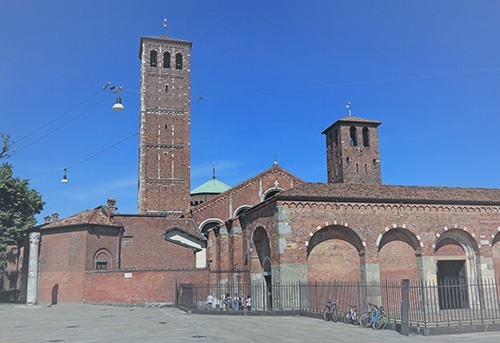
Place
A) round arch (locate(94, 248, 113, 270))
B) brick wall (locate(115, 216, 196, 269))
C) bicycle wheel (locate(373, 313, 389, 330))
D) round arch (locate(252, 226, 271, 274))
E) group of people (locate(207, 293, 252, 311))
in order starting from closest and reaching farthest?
bicycle wheel (locate(373, 313, 389, 330)) < group of people (locate(207, 293, 252, 311)) < round arch (locate(252, 226, 271, 274)) < round arch (locate(94, 248, 113, 270)) < brick wall (locate(115, 216, 196, 269))

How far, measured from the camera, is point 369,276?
75.8ft

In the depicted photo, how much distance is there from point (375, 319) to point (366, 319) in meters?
0.53

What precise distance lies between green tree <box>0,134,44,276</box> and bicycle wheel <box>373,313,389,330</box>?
28349 millimetres

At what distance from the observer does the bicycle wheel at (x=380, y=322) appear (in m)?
15.7

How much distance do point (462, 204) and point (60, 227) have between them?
23.7 metres

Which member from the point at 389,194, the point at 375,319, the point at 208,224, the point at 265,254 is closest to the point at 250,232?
the point at 265,254

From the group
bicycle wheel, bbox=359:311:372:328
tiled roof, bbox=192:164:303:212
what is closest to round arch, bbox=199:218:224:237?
tiled roof, bbox=192:164:303:212

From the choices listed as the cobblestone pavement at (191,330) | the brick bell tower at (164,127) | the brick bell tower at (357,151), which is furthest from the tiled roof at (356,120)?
the cobblestone pavement at (191,330)

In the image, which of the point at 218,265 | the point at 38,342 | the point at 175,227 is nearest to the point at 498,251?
the point at 218,265

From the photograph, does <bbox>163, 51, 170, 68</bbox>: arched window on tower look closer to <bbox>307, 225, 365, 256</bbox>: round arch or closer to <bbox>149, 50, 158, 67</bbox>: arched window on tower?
<bbox>149, 50, 158, 67</bbox>: arched window on tower

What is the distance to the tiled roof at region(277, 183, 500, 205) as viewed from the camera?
76.5ft

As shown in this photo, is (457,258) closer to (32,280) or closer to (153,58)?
(32,280)

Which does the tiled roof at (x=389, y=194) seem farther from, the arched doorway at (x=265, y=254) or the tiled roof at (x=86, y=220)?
the tiled roof at (x=86, y=220)

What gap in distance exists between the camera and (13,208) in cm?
3578
